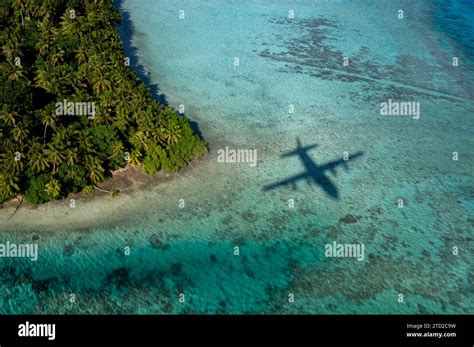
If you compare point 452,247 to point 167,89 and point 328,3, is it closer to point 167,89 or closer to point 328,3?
point 167,89

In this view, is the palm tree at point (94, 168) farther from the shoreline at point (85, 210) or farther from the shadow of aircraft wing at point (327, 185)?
the shadow of aircraft wing at point (327, 185)

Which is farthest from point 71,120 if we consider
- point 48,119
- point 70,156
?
point 70,156

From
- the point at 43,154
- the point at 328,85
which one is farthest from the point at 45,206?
the point at 328,85

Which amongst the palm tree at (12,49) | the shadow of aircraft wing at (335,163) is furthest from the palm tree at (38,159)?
the shadow of aircraft wing at (335,163)

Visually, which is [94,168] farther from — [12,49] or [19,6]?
[19,6]

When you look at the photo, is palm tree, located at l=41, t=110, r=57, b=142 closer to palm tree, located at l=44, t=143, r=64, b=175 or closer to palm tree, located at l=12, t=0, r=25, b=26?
palm tree, located at l=44, t=143, r=64, b=175
